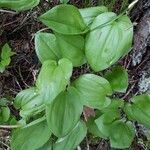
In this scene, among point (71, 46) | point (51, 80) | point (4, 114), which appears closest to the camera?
point (51, 80)

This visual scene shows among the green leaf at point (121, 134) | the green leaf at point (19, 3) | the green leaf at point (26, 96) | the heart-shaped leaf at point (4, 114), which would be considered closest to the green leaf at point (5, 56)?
the heart-shaped leaf at point (4, 114)

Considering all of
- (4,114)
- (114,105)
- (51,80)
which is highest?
(51,80)

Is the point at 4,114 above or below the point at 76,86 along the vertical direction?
below

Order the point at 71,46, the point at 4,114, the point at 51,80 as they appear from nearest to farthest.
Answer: the point at 51,80, the point at 71,46, the point at 4,114

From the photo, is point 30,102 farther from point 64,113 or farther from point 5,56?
point 5,56

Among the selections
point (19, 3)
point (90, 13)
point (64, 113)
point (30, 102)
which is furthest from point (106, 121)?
point (19, 3)

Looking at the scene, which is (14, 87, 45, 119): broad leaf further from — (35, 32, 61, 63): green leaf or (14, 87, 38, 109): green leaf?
(35, 32, 61, 63): green leaf

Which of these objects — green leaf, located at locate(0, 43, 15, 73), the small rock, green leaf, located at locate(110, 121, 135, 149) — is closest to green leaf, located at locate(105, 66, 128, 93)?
green leaf, located at locate(110, 121, 135, 149)
